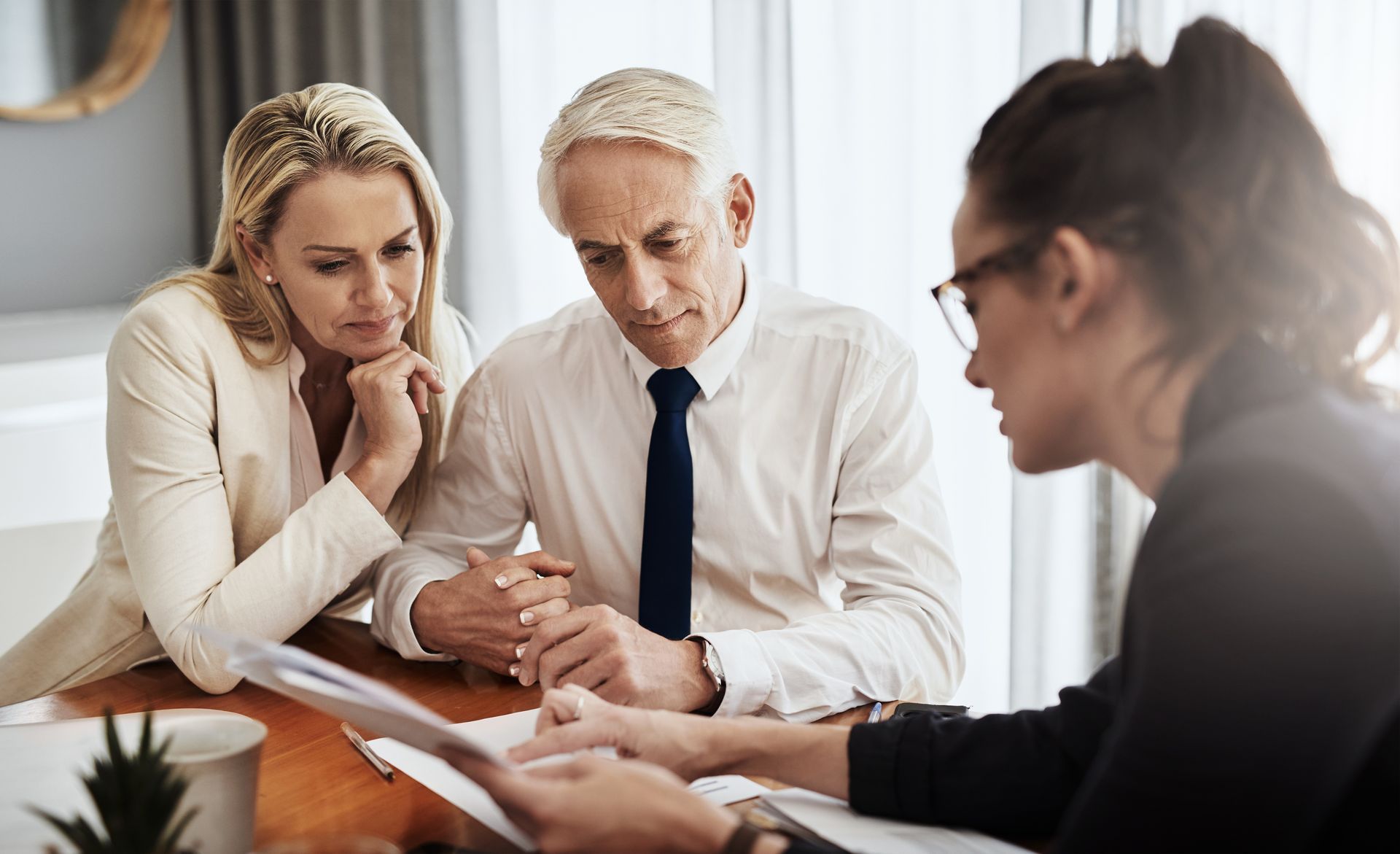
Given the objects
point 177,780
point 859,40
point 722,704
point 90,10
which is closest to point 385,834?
point 177,780

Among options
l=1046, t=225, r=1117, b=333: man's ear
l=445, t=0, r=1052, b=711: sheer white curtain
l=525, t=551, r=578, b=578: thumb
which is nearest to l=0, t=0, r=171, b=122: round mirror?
l=445, t=0, r=1052, b=711: sheer white curtain

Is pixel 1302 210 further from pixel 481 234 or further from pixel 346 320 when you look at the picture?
pixel 481 234

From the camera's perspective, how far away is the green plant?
30.7 inches

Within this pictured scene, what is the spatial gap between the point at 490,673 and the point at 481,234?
2200 mm

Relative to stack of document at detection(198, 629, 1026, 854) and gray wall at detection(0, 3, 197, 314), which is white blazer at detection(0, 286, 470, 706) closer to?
stack of document at detection(198, 629, 1026, 854)

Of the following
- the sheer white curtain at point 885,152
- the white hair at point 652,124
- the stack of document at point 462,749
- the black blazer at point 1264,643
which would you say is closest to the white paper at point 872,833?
the stack of document at point 462,749

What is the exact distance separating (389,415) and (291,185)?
36cm

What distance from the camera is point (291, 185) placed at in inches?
64.8

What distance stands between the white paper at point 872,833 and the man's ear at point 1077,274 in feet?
1.48

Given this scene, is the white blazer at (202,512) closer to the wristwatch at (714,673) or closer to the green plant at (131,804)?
the wristwatch at (714,673)

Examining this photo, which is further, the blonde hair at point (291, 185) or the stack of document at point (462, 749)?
the blonde hair at point (291, 185)

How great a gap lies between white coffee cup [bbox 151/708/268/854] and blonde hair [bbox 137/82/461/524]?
0.82 meters

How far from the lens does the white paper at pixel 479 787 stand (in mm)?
1031

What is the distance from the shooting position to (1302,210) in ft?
2.79
